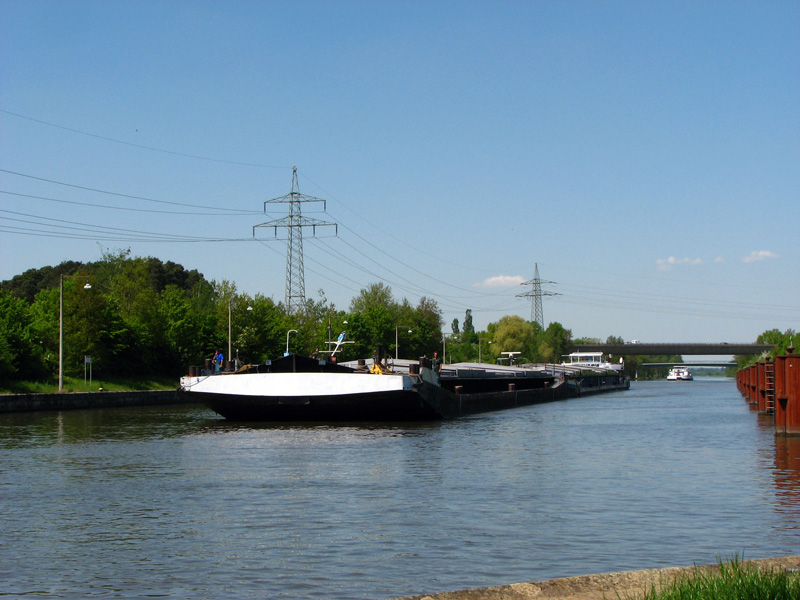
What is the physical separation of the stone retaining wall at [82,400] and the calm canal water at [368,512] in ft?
55.9

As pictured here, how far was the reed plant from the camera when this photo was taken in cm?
579

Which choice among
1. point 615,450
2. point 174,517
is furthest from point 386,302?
point 174,517

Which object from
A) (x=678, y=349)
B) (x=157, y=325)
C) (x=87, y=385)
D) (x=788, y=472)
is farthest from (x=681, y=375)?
(x=788, y=472)

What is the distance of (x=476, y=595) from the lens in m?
6.20

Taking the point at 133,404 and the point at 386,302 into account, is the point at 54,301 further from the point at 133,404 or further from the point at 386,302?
the point at 386,302

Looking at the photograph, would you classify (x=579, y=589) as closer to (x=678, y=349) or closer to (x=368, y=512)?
(x=368, y=512)

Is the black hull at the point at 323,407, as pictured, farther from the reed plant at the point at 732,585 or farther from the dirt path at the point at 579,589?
the reed plant at the point at 732,585

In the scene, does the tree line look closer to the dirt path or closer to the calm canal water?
the calm canal water

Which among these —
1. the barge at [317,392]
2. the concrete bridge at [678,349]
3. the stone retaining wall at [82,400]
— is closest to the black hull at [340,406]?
the barge at [317,392]

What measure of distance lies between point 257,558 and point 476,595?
4.10 meters

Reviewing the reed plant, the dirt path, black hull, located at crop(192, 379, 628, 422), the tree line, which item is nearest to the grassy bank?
the tree line

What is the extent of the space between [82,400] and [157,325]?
1984cm

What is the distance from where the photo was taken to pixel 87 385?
51.8 meters

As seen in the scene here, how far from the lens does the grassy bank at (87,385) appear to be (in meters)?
45.2
